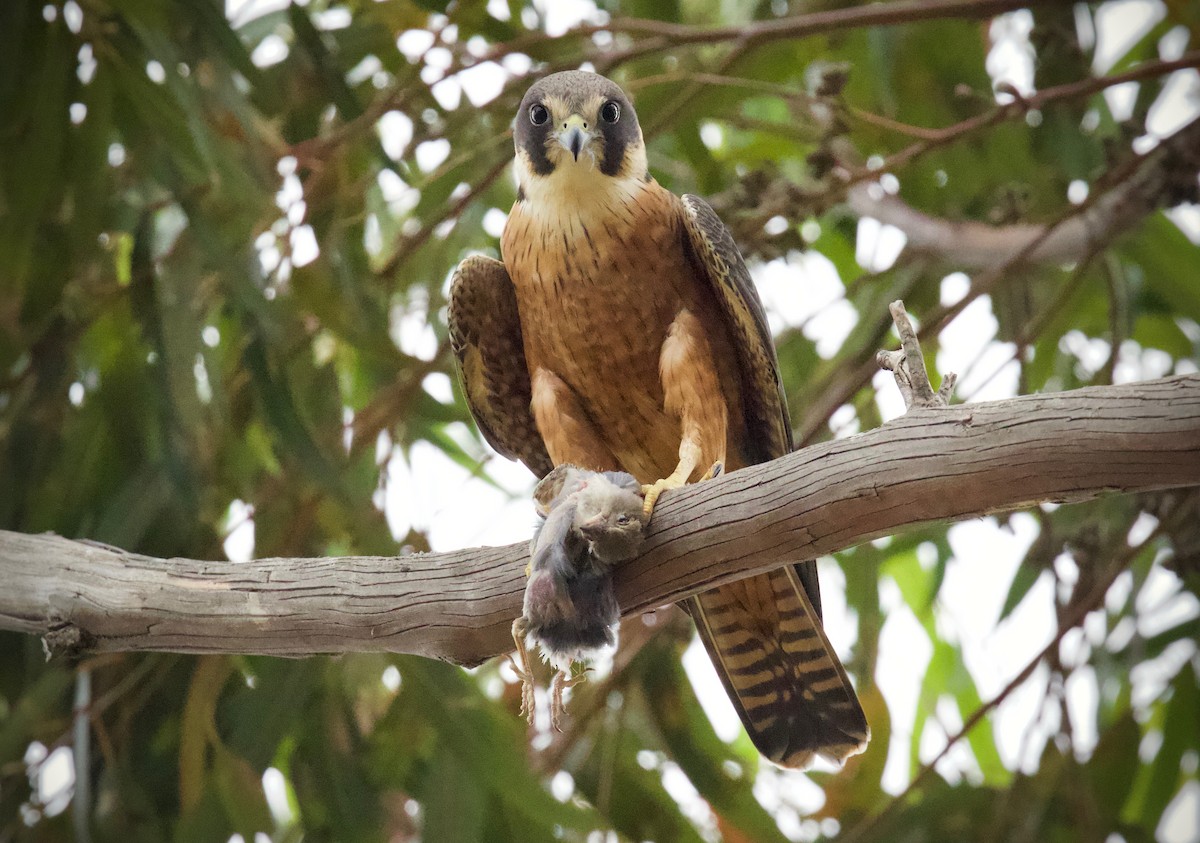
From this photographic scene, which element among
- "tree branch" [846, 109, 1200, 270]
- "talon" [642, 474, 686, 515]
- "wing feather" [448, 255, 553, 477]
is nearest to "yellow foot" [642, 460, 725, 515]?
"talon" [642, 474, 686, 515]

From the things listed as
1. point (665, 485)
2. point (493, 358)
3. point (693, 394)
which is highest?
point (493, 358)

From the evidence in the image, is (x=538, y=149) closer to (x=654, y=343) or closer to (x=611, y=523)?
(x=654, y=343)

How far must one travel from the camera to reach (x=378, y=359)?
323cm

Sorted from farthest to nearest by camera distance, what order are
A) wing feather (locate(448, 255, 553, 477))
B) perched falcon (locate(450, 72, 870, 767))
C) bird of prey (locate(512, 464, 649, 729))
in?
wing feather (locate(448, 255, 553, 477))
perched falcon (locate(450, 72, 870, 767))
bird of prey (locate(512, 464, 649, 729))

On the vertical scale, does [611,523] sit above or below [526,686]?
above

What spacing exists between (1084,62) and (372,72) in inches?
83.6

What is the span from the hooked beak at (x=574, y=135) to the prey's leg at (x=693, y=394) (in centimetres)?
45

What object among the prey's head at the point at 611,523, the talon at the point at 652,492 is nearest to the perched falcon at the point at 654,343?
the talon at the point at 652,492

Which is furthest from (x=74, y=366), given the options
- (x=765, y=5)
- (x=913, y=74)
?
(x=913, y=74)

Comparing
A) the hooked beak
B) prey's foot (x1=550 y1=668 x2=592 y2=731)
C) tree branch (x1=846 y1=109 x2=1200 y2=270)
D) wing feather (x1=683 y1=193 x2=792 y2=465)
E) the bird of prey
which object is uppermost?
tree branch (x1=846 y1=109 x2=1200 y2=270)

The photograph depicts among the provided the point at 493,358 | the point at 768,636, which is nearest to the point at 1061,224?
the point at 768,636

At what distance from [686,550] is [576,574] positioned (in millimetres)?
189

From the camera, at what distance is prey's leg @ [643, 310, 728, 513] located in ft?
8.82

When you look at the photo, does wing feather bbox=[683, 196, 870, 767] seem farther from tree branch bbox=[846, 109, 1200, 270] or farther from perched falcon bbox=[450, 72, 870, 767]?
tree branch bbox=[846, 109, 1200, 270]
